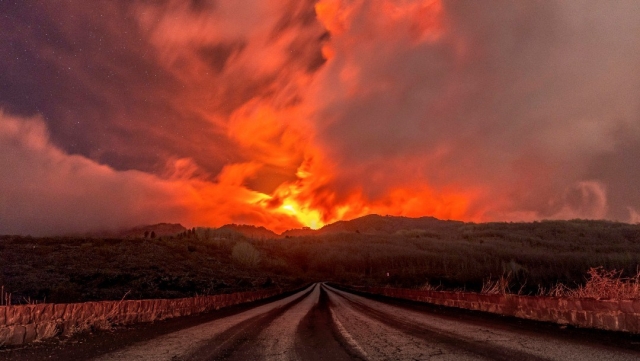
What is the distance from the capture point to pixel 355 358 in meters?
7.79

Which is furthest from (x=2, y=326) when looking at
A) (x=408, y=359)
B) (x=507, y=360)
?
(x=507, y=360)

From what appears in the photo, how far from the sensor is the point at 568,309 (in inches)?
436

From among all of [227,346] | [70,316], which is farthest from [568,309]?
[70,316]

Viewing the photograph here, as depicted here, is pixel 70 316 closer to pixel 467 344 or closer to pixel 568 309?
pixel 467 344

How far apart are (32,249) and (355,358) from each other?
9037cm

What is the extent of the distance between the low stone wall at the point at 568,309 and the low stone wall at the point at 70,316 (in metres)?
14.7

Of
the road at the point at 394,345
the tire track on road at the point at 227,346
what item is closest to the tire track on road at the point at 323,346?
the road at the point at 394,345

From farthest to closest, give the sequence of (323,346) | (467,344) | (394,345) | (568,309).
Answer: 1. (568,309)
2. (323,346)
3. (394,345)
4. (467,344)

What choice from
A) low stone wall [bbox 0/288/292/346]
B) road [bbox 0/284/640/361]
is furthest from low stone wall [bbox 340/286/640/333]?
low stone wall [bbox 0/288/292/346]

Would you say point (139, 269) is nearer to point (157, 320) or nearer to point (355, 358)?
point (157, 320)

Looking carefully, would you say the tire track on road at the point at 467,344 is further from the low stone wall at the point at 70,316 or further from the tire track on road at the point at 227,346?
the low stone wall at the point at 70,316

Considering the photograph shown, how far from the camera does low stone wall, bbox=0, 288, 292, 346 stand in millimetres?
9414

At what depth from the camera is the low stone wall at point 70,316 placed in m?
9.41

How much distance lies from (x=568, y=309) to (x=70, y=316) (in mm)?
15191
